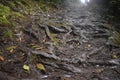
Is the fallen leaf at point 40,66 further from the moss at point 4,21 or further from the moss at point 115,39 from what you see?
the moss at point 115,39

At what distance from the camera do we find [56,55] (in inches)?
269

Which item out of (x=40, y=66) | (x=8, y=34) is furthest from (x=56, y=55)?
(x=8, y=34)

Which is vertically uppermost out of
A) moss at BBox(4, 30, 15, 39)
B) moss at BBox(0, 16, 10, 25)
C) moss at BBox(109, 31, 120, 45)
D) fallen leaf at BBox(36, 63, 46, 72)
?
moss at BBox(0, 16, 10, 25)

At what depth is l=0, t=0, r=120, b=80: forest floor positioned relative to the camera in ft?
18.1

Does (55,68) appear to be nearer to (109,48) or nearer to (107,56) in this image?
(107,56)

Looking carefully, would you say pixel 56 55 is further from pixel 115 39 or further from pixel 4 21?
pixel 115 39

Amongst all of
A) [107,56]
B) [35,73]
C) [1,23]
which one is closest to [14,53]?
[35,73]

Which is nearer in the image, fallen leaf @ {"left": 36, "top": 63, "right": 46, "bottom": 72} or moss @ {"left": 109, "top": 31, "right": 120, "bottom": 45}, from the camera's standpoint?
fallen leaf @ {"left": 36, "top": 63, "right": 46, "bottom": 72}

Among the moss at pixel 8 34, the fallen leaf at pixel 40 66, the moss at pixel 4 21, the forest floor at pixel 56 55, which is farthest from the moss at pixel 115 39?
the moss at pixel 4 21

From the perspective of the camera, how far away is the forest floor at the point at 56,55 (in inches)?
217

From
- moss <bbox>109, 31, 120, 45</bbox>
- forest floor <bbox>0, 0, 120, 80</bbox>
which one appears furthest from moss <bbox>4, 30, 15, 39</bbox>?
moss <bbox>109, 31, 120, 45</bbox>

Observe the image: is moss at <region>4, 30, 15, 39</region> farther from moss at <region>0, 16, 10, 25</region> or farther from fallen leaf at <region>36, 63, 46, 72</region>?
fallen leaf at <region>36, 63, 46, 72</region>

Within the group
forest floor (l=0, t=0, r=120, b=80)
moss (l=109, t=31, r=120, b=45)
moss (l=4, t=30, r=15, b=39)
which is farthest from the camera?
moss (l=109, t=31, r=120, b=45)

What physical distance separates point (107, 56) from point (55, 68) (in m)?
2.46
